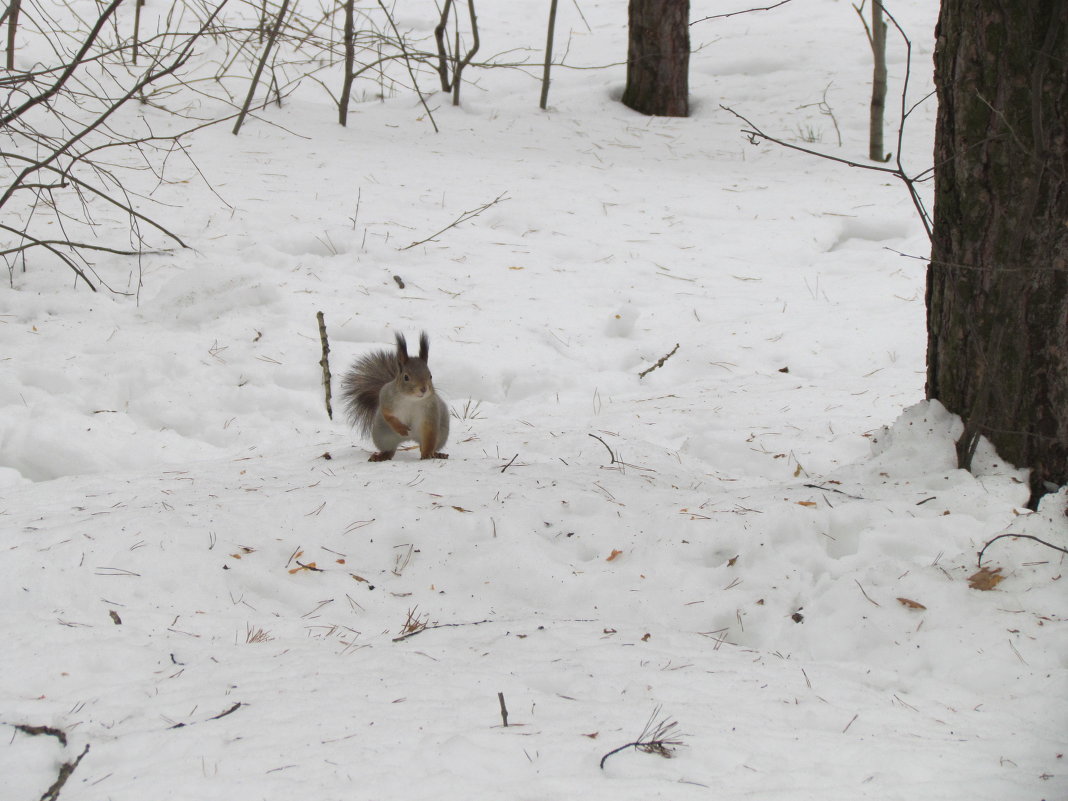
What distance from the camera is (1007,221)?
2.74m

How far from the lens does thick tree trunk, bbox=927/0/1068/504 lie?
8.61 ft

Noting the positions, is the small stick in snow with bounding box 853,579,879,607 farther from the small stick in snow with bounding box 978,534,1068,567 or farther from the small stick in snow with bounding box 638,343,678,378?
the small stick in snow with bounding box 638,343,678,378

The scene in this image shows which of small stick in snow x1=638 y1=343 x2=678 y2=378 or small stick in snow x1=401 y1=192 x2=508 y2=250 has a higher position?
small stick in snow x1=401 y1=192 x2=508 y2=250

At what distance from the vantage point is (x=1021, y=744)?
184cm

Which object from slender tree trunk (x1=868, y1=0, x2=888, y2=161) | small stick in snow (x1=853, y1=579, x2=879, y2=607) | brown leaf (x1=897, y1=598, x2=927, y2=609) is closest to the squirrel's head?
small stick in snow (x1=853, y1=579, x2=879, y2=607)

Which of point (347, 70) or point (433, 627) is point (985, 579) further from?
point (347, 70)

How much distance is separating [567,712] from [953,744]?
2.41ft

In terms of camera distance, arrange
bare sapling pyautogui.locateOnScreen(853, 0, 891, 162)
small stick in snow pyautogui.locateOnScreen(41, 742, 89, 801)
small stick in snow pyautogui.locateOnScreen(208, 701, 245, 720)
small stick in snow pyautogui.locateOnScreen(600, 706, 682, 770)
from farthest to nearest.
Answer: bare sapling pyautogui.locateOnScreen(853, 0, 891, 162) < small stick in snow pyautogui.locateOnScreen(208, 701, 245, 720) < small stick in snow pyautogui.locateOnScreen(600, 706, 682, 770) < small stick in snow pyautogui.locateOnScreen(41, 742, 89, 801)

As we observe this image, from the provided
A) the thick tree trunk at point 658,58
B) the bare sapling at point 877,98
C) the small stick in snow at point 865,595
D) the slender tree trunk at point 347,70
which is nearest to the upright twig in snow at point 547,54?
the thick tree trunk at point 658,58

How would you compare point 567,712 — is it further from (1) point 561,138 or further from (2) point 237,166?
(1) point 561,138

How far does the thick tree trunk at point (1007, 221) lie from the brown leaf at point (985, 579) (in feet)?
1.58

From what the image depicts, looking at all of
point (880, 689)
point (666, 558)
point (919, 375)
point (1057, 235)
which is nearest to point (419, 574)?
point (666, 558)

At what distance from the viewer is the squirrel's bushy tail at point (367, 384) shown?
397cm

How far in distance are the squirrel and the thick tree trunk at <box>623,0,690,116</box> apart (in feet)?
18.4
